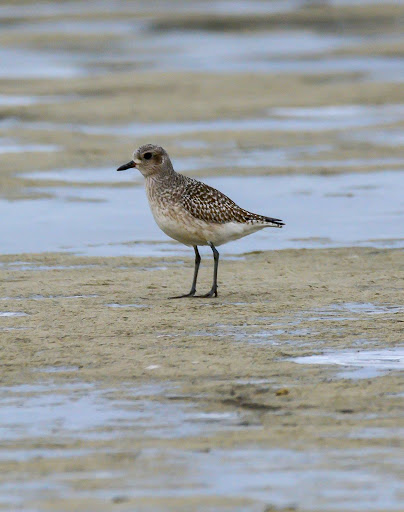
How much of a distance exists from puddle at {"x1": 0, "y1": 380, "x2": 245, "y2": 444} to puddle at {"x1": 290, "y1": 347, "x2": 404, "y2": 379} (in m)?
0.96

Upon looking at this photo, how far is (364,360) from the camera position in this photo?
7.23 meters

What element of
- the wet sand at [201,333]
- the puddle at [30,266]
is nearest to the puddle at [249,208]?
the wet sand at [201,333]

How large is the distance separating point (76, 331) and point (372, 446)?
2.93 metres

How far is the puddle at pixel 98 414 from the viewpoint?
5961 millimetres

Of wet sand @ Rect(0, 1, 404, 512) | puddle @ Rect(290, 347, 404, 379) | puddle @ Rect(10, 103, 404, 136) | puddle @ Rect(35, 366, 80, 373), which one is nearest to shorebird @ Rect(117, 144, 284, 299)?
wet sand @ Rect(0, 1, 404, 512)

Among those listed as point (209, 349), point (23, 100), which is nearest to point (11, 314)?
point (209, 349)

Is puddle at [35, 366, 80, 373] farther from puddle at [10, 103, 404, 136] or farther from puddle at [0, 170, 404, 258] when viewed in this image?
puddle at [10, 103, 404, 136]

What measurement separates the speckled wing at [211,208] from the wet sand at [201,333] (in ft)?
1.65

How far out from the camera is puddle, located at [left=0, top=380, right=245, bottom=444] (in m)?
5.96

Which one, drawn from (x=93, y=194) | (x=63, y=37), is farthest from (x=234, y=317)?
(x=63, y=37)

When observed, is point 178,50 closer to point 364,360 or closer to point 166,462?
point 364,360

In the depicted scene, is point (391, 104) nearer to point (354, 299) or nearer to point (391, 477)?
point (354, 299)

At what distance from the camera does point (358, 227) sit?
40.4 ft

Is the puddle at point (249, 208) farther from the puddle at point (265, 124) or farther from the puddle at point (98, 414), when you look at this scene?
the puddle at point (98, 414)
